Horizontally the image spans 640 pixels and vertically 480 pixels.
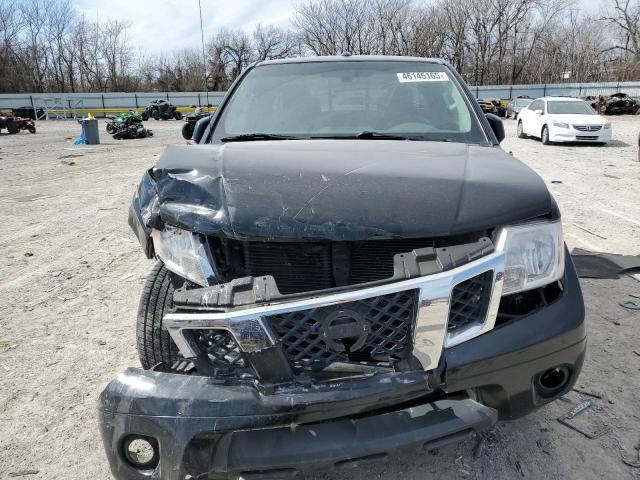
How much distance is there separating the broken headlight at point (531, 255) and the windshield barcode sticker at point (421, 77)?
1.73 m

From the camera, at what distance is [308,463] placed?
148 cm

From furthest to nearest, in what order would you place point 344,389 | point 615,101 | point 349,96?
1. point 615,101
2. point 349,96
3. point 344,389

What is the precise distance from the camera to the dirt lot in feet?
6.79

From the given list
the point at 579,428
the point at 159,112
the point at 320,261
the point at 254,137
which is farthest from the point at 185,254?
the point at 159,112

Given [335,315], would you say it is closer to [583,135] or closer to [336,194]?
[336,194]

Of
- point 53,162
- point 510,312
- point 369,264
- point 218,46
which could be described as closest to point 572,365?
point 510,312

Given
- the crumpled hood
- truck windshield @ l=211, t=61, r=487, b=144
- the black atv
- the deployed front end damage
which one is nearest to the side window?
truck windshield @ l=211, t=61, r=487, b=144

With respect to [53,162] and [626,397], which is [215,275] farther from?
[53,162]

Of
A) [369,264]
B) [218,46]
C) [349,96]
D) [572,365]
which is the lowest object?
[572,365]

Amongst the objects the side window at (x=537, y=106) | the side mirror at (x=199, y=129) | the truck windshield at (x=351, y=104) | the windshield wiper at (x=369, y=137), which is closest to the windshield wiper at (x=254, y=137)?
the truck windshield at (x=351, y=104)

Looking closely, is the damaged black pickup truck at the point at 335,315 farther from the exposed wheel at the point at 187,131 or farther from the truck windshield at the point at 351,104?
the exposed wheel at the point at 187,131

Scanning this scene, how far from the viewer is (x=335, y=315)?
146cm

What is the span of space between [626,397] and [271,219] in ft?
7.22

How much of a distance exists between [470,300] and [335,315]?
471 millimetres
